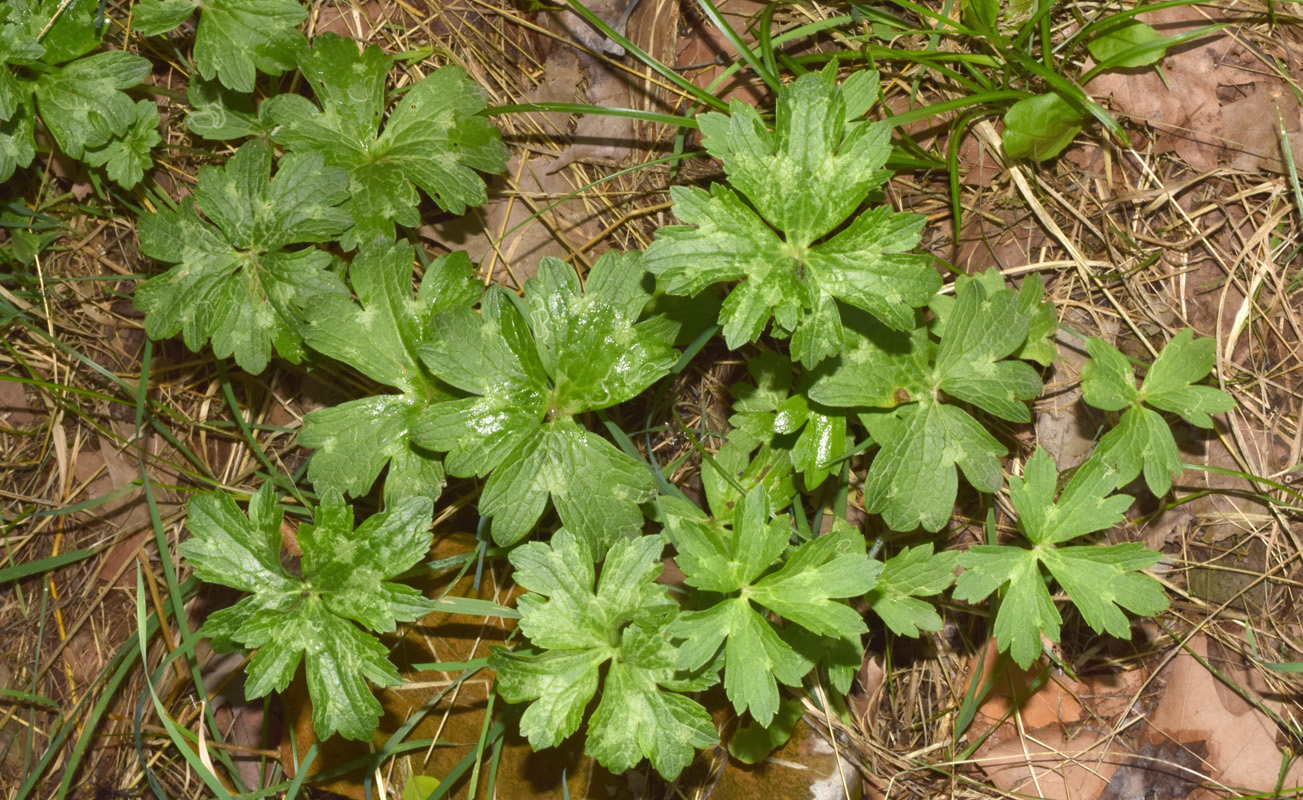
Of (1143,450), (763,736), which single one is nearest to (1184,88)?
(1143,450)

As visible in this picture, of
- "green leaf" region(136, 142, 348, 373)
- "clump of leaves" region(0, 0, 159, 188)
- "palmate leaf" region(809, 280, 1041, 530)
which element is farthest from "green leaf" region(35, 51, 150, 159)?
"palmate leaf" region(809, 280, 1041, 530)

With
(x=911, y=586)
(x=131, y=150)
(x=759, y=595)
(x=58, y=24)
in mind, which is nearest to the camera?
(x=759, y=595)

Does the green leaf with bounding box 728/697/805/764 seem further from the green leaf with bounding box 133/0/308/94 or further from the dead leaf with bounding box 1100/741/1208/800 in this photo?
the green leaf with bounding box 133/0/308/94

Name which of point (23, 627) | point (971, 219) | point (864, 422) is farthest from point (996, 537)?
point (23, 627)

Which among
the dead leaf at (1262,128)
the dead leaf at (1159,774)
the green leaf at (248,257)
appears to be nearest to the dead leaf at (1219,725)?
the dead leaf at (1159,774)

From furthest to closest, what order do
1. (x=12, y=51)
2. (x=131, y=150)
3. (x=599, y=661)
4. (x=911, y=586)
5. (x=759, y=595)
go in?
(x=131, y=150) < (x=12, y=51) < (x=911, y=586) < (x=599, y=661) < (x=759, y=595)

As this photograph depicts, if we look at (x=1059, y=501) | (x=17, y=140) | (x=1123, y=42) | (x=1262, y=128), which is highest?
(x=17, y=140)

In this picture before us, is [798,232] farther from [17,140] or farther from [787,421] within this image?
[17,140]

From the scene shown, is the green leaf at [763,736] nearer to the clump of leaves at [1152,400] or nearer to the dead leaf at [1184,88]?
the clump of leaves at [1152,400]
